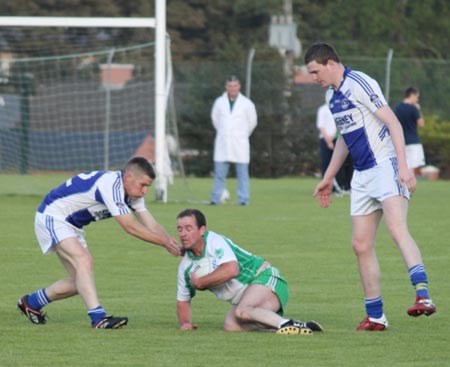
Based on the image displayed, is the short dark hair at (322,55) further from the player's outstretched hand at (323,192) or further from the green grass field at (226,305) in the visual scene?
the green grass field at (226,305)

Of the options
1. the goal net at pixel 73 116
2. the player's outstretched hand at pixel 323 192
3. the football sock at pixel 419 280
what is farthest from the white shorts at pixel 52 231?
the goal net at pixel 73 116

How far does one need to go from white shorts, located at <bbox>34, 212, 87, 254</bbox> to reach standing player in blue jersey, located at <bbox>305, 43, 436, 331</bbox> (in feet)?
6.62

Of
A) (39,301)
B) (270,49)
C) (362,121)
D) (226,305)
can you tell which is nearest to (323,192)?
(362,121)

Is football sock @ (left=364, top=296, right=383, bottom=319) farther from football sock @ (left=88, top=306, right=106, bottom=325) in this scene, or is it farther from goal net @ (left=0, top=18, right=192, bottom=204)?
goal net @ (left=0, top=18, right=192, bottom=204)

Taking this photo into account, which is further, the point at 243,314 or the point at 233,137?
the point at 233,137

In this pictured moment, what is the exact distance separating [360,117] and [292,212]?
1178 cm

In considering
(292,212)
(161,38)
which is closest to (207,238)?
(292,212)

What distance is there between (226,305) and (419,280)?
8.17 ft

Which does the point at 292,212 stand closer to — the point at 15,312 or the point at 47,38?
the point at 15,312

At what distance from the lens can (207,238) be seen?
936cm

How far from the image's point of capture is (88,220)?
9664 mm

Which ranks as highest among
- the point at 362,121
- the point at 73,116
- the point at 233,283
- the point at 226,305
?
the point at 362,121

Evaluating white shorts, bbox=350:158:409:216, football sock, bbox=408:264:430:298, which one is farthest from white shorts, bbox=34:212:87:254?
football sock, bbox=408:264:430:298

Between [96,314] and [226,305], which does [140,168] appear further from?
[226,305]
